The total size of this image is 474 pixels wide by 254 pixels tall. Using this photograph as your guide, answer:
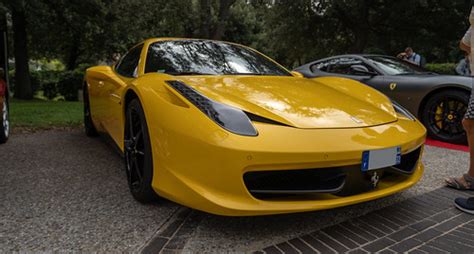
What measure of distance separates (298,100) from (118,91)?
1.54 meters

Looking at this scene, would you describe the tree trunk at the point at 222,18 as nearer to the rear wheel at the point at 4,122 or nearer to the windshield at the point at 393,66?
the windshield at the point at 393,66

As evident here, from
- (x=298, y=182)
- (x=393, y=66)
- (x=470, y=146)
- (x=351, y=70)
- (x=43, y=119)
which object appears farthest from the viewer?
(x=43, y=119)

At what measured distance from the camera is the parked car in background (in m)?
4.53

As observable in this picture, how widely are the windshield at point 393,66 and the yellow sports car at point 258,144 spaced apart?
8.75ft

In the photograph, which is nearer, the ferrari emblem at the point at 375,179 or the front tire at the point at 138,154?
the ferrari emblem at the point at 375,179

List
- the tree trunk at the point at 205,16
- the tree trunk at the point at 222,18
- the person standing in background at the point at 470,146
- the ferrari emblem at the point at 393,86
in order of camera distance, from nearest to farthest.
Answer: the person standing in background at the point at 470,146 < the ferrari emblem at the point at 393,86 < the tree trunk at the point at 205,16 < the tree trunk at the point at 222,18

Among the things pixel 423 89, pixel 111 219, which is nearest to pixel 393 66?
pixel 423 89

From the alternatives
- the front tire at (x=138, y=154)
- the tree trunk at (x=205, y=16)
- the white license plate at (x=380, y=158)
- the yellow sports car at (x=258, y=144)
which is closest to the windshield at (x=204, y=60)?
the yellow sports car at (x=258, y=144)

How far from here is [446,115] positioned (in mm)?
4652

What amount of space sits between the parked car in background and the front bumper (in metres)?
2.96

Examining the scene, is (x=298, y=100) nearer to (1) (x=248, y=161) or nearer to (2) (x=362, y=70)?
(1) (x=248, y=161)

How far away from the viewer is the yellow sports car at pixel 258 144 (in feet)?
6.21

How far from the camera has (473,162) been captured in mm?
2861

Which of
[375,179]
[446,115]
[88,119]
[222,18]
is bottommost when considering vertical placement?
[88,119]
